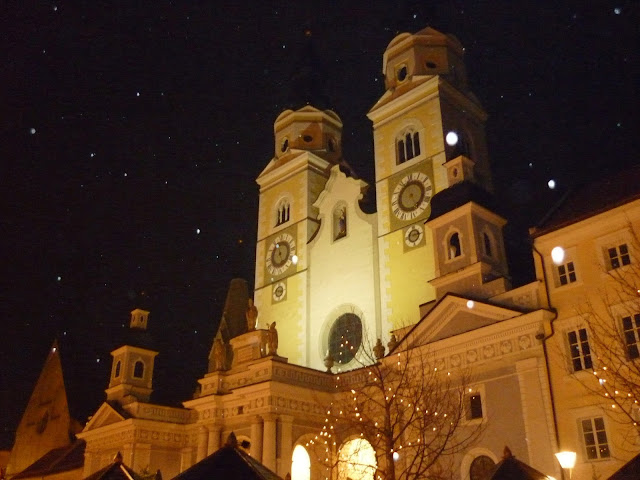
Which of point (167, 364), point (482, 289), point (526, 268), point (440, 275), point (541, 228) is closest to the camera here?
point (541, 228)

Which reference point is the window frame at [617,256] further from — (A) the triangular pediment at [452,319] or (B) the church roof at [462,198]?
(B) the church roof at [462,198]

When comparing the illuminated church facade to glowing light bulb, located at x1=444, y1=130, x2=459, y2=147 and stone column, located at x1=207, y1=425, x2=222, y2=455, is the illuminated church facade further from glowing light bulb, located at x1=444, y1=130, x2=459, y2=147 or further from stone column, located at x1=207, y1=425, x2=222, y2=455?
glowing light bulb, located at x1=444, y1=130, x2=459, y2=147

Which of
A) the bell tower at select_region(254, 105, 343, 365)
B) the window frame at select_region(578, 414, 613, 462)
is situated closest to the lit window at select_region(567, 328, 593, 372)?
the window frame at select_region(578, 414, 613, 462)

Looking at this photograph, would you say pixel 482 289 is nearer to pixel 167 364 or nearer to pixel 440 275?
pixel 440 275

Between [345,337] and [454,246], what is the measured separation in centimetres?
888

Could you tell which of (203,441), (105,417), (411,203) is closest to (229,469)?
(203,441)

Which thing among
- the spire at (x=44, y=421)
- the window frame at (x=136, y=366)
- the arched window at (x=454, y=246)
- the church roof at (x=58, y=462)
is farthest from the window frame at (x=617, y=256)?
the spire at (x=44, y=421)

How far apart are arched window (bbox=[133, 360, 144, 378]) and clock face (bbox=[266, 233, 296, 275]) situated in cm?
964

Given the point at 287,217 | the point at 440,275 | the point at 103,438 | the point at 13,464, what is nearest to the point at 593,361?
the point at 440,275

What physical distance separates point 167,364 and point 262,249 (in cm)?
1522

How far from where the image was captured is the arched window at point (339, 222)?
34.8 meters

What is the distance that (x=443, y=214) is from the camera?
25750mm

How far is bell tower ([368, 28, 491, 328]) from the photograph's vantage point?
29562 millimetres

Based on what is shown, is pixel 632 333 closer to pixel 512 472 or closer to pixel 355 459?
pixel 512 472
